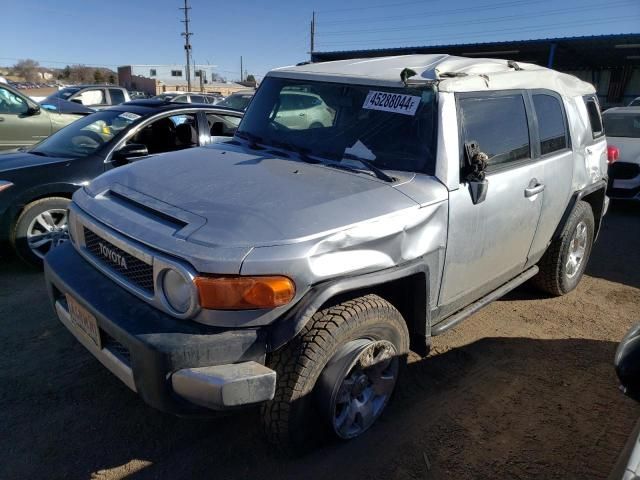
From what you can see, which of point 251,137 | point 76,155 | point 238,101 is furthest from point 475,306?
point 238,101

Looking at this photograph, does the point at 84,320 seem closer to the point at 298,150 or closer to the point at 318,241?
the point at 318,241

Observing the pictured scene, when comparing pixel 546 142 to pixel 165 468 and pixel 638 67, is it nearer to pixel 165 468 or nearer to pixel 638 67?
pixel 165 468

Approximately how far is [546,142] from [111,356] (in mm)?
3342

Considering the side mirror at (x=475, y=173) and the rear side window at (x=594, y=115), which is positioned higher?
the rear side window at (x=594, y=115)

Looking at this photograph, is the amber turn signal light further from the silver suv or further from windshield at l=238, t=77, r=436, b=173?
windshield at l=238, t=77, r=436, b=173

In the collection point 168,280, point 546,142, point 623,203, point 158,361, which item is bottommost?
point 623,203

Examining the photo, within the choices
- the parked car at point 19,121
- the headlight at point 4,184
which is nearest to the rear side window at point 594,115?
the headlight at point 4,184

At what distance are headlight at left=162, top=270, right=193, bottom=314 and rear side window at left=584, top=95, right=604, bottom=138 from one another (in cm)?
412

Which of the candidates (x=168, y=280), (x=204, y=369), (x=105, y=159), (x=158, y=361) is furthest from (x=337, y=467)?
Answer: (x=105, y=159)

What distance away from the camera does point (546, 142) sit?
378 centimetres

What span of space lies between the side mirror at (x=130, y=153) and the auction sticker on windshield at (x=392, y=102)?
271 centimetres

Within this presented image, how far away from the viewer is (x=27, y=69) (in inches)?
3169

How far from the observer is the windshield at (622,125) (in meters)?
8.82

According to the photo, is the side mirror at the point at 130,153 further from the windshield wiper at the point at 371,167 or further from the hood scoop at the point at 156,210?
the windshield wiper at the point at 371,167
